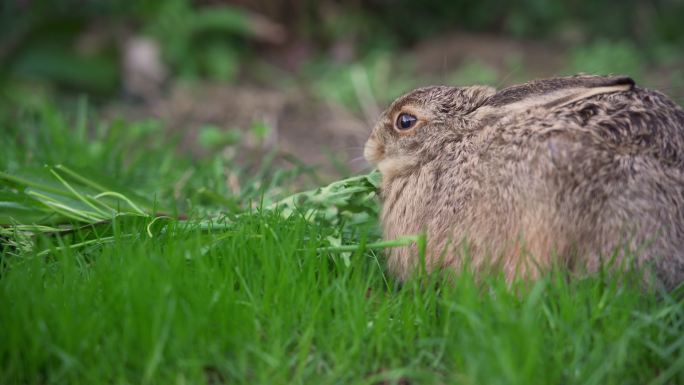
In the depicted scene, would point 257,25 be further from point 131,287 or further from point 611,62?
point 131,287

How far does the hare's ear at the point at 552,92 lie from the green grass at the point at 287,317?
786 millimetres

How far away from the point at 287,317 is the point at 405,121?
1.37 metres

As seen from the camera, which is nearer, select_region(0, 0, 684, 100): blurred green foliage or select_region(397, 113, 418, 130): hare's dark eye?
select_region(397, 113, 418, 130): hare's dark eye

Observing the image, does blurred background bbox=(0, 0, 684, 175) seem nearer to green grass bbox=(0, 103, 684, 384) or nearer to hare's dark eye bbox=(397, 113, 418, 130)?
hare's dark eye bbox=(397, 113, 418, 130)

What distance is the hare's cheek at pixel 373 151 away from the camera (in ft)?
13.0

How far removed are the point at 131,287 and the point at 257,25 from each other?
6227 millimetres

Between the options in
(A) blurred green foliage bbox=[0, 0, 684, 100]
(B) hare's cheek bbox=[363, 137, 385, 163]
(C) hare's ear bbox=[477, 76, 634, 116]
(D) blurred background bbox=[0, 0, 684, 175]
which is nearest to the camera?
(C) hare's ear bbox=[477, 76, 634, 116]

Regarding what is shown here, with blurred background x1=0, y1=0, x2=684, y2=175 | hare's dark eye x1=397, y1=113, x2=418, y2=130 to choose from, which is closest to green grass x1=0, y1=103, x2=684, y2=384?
hare's dark eye x1=397, y1=113, x2=418, y2=130

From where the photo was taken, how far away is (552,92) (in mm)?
3229

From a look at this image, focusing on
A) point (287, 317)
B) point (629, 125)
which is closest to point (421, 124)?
point (629, 125)

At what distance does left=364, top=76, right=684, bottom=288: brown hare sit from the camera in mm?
2924

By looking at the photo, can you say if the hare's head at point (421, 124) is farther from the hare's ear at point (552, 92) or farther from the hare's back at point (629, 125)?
the hare's back at point (629, 125)

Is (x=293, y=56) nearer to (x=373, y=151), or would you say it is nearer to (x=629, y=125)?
(x=373, y=151)

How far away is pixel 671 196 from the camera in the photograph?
295 centimetres
